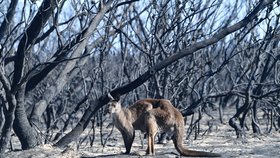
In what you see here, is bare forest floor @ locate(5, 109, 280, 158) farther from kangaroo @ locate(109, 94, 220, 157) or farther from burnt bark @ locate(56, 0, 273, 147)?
burnt bark @ locate(56, 0, 273, 147)

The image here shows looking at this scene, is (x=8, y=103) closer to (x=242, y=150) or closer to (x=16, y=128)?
(x=16, y=128)

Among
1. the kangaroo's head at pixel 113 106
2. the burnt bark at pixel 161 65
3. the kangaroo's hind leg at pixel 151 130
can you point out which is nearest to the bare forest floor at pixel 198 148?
the kangaroo's hind leg at pixel 151 130

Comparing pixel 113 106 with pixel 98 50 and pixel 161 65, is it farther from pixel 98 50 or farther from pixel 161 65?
pixel 98 50

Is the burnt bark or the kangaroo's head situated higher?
the burnt bark

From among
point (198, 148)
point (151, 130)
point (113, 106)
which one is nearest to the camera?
point (151, 130)

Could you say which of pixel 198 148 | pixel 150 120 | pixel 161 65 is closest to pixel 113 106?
pixel 150 120

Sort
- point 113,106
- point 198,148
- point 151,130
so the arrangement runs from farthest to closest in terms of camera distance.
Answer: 1. point 198,148
2. point 113,106
3. point 151,130

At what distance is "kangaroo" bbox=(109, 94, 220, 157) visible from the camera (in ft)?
25.2

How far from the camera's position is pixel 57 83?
29.6 feet

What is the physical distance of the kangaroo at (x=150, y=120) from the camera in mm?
7668

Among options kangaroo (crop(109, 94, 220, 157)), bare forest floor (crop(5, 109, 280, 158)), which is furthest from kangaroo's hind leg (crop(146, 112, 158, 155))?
bare forest floor (crop(5, 109, 280, 158))

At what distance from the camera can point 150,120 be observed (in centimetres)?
767

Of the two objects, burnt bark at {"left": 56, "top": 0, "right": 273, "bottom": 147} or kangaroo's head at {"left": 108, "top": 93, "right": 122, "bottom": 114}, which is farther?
kangaroo's head at {"left": 108, "top": 93, "right": 122, "bottom": 114}

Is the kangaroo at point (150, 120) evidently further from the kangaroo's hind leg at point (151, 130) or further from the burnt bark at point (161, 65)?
the burnt bark at point (161, 65)
